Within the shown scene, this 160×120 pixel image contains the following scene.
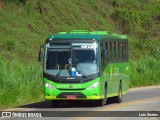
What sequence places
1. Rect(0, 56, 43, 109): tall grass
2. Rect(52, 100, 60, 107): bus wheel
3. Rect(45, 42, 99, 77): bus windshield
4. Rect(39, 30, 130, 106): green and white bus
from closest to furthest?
Rect(39, 30, 130, 106): green and white bus
Rect(45, 42, 99, 77): bus windshield
Rect(52, 100, 60, 107): bus wheel
Rect(0, 56, 43, 109): tall grass

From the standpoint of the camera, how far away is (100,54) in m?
28.2

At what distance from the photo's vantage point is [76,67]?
2767 cm

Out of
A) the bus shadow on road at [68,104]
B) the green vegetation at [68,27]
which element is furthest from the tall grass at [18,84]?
the bus shadow on road at [68,104]

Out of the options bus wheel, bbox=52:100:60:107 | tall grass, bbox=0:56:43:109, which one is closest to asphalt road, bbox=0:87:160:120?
bus wheel, bbox=52:100:60:107

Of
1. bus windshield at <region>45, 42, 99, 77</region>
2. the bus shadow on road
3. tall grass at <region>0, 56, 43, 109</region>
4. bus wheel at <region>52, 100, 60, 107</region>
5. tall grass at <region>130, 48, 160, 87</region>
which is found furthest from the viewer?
tall grass at <region>130, 48, 160, 87</region>

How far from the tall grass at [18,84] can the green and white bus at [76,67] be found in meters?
1.77

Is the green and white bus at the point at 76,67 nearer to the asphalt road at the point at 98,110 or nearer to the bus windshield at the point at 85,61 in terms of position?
the bus windshield at the point at 85,61

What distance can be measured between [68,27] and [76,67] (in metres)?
33.4

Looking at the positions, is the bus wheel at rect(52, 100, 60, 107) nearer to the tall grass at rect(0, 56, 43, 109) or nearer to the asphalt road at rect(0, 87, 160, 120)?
the asphalt road at rect(0, 87, 160, 120)

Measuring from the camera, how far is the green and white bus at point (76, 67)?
27.4 meters

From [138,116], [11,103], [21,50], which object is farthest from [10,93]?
[21,50]

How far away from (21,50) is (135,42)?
1567 centimetres

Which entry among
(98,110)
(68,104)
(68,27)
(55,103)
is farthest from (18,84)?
(68,27)

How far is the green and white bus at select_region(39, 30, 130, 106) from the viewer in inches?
1078
